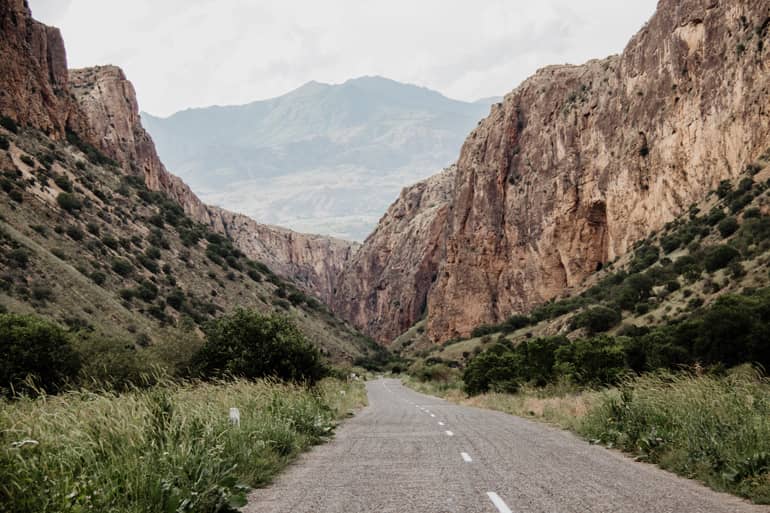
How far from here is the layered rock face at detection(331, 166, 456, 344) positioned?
520ft

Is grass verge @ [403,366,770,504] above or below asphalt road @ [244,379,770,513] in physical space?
above

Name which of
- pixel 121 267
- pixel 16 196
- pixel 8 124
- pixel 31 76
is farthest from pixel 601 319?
pixel 31 76

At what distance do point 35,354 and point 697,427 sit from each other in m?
18.9

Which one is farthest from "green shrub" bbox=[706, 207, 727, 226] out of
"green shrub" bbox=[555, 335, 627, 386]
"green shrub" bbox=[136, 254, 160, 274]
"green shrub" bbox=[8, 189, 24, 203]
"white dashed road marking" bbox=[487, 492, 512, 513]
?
"green shrub" bbox=[8, 189, 24, 203]

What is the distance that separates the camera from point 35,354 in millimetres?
21109

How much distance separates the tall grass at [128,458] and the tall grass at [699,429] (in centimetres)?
667

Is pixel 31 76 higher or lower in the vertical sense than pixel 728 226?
higher

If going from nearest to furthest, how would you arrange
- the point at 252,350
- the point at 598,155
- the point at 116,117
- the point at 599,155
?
the point at 252,350, the point at 599,155, the point at 598,155, the point at 116,117

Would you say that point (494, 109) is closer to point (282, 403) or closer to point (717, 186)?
point (717, 186)

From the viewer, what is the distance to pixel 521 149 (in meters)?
113

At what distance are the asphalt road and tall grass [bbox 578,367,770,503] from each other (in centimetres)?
39

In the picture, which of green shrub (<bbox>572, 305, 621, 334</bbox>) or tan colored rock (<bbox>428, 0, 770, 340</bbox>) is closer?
green shrub (<bbox>572, 305, 621, 334</bbox>)

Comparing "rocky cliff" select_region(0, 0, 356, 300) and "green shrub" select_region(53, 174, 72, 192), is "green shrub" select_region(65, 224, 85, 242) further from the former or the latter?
"rocky cliff" select_region(0, 0, 356, 300)

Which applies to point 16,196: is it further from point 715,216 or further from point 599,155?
point 599,155
